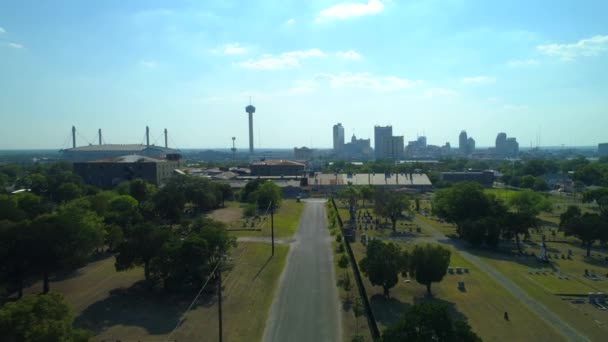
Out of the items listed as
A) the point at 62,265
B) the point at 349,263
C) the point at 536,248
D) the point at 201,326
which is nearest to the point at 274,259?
the point at 349,263

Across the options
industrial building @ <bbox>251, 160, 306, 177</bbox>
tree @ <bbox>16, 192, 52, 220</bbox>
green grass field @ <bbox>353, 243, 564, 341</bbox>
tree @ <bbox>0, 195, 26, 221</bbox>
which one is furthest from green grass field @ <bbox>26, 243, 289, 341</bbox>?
industrial building @ <bbox>251, 160, 306, 177</bbox>

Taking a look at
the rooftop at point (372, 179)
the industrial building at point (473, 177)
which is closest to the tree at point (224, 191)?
the rooftop at point (372, 179)

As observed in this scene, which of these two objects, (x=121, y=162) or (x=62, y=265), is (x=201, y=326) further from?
(x=121, y=162)

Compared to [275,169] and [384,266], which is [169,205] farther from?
[275,169]

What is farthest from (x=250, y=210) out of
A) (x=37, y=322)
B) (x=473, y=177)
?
(x=473, y=177)

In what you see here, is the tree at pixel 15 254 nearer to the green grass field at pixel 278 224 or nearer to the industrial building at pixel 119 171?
the green grass field at pixel 278 224
